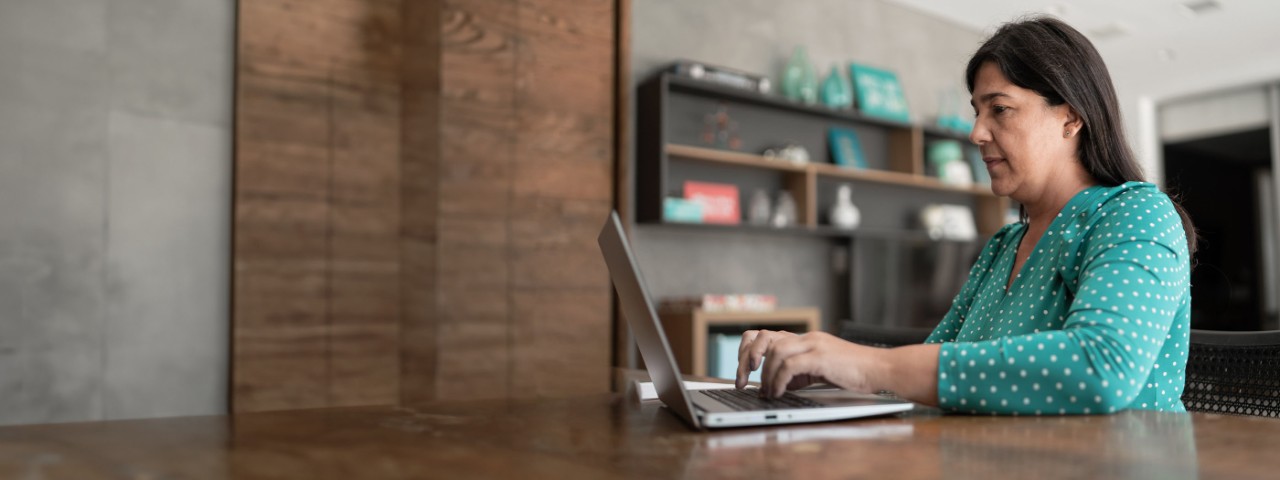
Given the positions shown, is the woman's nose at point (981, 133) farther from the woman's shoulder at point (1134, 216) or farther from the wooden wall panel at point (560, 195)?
the wooden wall panel at point (560, 195)

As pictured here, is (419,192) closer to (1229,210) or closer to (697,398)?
(697,398)

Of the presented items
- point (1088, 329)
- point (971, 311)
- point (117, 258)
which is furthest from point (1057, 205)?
point (117, 258)

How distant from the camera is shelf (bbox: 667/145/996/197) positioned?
167 inches

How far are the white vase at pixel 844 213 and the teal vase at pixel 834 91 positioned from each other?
471 millimetres

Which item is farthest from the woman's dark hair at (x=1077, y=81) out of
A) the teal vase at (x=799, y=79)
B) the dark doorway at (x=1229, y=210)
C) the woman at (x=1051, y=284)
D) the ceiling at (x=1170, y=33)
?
the dark doorway at (x=1229, y=210)

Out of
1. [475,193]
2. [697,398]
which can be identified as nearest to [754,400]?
[697,398]

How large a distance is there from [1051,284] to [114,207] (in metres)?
3.11

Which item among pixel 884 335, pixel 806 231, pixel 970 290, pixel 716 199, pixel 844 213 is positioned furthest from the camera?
pixel 844 213

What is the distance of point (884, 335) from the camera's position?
1.74m

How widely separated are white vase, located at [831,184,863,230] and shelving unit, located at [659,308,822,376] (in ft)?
2.39

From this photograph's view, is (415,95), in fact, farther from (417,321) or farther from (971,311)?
(971,311)

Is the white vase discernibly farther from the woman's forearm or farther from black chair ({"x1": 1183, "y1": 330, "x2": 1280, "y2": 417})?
the woman's forearm

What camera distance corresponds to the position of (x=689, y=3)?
449cm

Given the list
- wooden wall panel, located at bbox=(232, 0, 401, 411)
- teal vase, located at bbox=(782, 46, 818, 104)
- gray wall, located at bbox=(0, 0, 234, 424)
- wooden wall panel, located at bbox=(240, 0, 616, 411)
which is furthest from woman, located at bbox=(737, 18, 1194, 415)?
teal vase, located at bbox=(782, 46, 818, 104)
